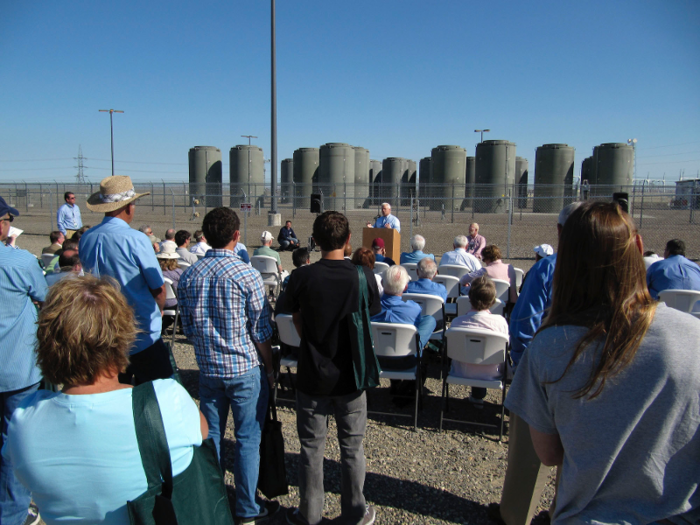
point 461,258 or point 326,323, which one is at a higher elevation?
point 326,323

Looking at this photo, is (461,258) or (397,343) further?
(461,258)

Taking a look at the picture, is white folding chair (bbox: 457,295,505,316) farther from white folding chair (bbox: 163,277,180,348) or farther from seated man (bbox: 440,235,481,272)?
white folding chair (bbox: 163,277,180,348)

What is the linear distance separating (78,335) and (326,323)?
137 cm

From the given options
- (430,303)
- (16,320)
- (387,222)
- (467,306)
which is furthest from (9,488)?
(387,222)

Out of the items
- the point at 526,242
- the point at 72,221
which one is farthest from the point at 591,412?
the point at 526,242

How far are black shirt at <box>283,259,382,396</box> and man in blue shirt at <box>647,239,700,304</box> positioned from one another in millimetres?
4278

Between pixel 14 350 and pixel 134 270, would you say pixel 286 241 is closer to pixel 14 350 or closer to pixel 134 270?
pixel 134 270

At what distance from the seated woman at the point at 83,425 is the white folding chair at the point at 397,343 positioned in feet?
8.61

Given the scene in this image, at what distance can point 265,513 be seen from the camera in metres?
2.93

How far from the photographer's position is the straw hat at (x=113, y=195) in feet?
10.6

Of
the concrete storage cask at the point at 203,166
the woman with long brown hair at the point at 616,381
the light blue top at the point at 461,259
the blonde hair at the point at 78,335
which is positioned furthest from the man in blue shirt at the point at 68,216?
the concrete storage cask at the point at 203,166

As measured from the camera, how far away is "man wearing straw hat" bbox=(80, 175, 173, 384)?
3.10 m

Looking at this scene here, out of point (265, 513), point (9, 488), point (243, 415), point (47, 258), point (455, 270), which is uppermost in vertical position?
point (47, 258)

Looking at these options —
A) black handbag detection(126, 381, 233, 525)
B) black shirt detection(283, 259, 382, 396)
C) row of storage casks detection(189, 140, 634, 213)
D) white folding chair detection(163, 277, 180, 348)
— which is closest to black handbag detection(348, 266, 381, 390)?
black shirt detection(283, 259, 382, 396)
